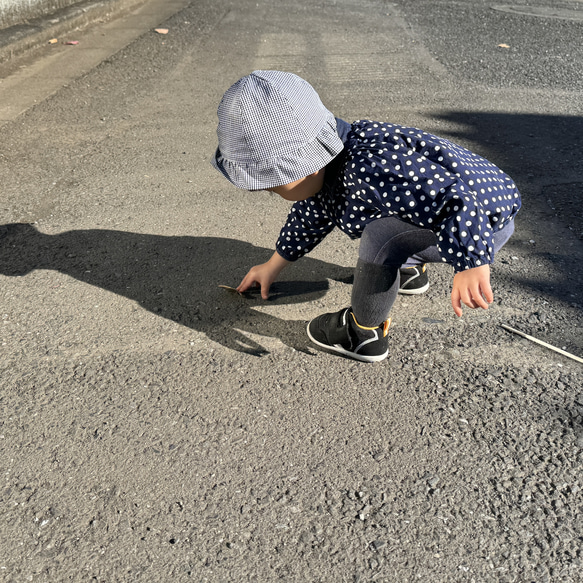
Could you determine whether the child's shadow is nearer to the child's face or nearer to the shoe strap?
the shoe strap

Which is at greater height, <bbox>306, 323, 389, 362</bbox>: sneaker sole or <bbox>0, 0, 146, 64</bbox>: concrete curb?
<bbox>0, 0, 146, 64</bbox>: concrete curb

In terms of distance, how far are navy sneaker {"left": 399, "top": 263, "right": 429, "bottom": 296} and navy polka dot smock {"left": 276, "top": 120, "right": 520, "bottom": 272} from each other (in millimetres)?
574

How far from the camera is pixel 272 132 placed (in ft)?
5.53

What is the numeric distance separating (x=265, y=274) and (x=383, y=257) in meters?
0.57

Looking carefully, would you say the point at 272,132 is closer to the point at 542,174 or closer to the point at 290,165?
the point at 290,165

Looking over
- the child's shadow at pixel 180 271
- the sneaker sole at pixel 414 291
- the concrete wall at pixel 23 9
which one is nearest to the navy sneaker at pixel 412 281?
the sneaker sole at pixel 414 291

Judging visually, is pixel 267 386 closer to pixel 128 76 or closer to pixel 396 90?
pixel 396 90

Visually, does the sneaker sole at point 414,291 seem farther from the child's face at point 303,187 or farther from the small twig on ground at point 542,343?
the child's face at point 303,187

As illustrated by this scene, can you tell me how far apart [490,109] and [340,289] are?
265 cm

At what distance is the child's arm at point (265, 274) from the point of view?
228 centimetres

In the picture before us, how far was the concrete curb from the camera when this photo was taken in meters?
5.34

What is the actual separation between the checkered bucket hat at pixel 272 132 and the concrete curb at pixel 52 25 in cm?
439

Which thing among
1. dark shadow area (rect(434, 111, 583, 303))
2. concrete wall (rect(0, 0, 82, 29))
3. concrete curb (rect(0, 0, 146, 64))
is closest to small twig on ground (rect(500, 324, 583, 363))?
dark shadow area (rect(434, 111, 583, 303))

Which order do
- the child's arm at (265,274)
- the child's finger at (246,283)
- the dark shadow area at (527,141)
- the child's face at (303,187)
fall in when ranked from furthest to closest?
the dark shadow area at (527,141) < the child's finger at (246,283) < the child's arm at (265,274) < the child's face at (303,187)
